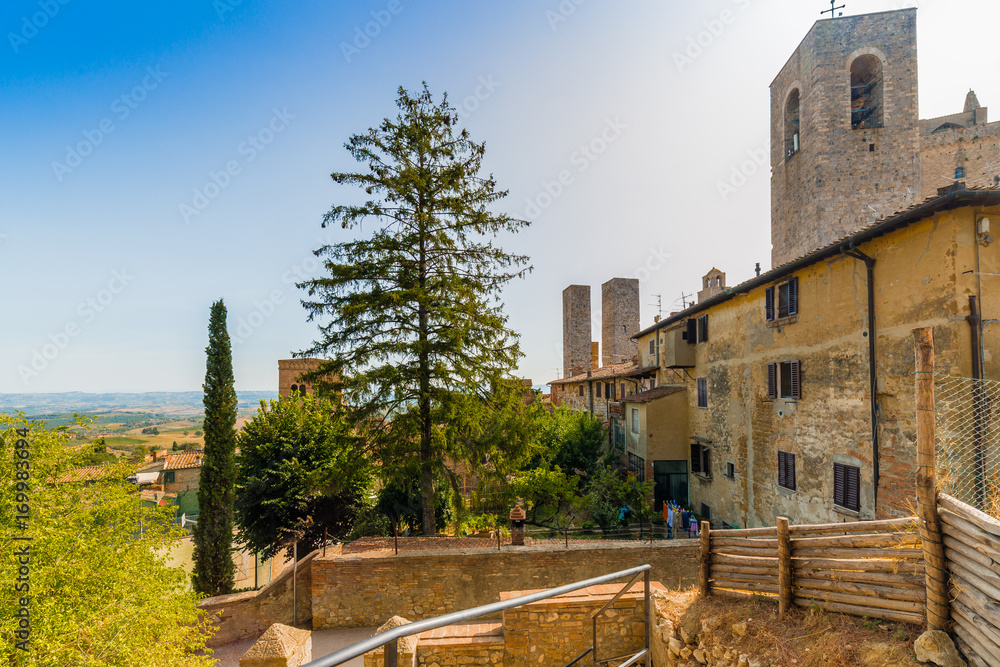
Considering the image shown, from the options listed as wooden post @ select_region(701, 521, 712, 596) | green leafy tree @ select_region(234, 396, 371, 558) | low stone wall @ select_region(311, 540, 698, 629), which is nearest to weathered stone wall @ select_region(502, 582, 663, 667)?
wooden post @ select_region(701, 521, 712, 596)

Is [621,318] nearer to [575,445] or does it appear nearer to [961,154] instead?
[575,445]

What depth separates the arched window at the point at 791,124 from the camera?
1928 cm

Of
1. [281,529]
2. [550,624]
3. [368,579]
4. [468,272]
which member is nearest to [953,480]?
[550,624]

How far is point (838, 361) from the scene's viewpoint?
9812mm

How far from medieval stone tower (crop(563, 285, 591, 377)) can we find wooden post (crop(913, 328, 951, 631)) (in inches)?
1172

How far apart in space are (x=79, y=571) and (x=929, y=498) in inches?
415

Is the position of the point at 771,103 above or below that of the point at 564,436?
above

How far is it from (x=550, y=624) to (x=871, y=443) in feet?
24.2

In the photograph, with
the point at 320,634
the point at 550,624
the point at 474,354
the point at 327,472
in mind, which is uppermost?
the point at 474,354

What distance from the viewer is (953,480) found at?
7059 mm

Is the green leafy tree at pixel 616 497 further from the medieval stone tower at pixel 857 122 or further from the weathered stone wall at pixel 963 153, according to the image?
the weathered stone wall at pixel 963 153

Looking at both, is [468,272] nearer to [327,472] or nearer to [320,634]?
[327,472]

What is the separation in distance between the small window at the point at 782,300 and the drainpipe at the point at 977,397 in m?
3.93

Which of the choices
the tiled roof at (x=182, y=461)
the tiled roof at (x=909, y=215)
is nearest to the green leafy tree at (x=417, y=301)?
the tiled roof at (x=909, y=215)
